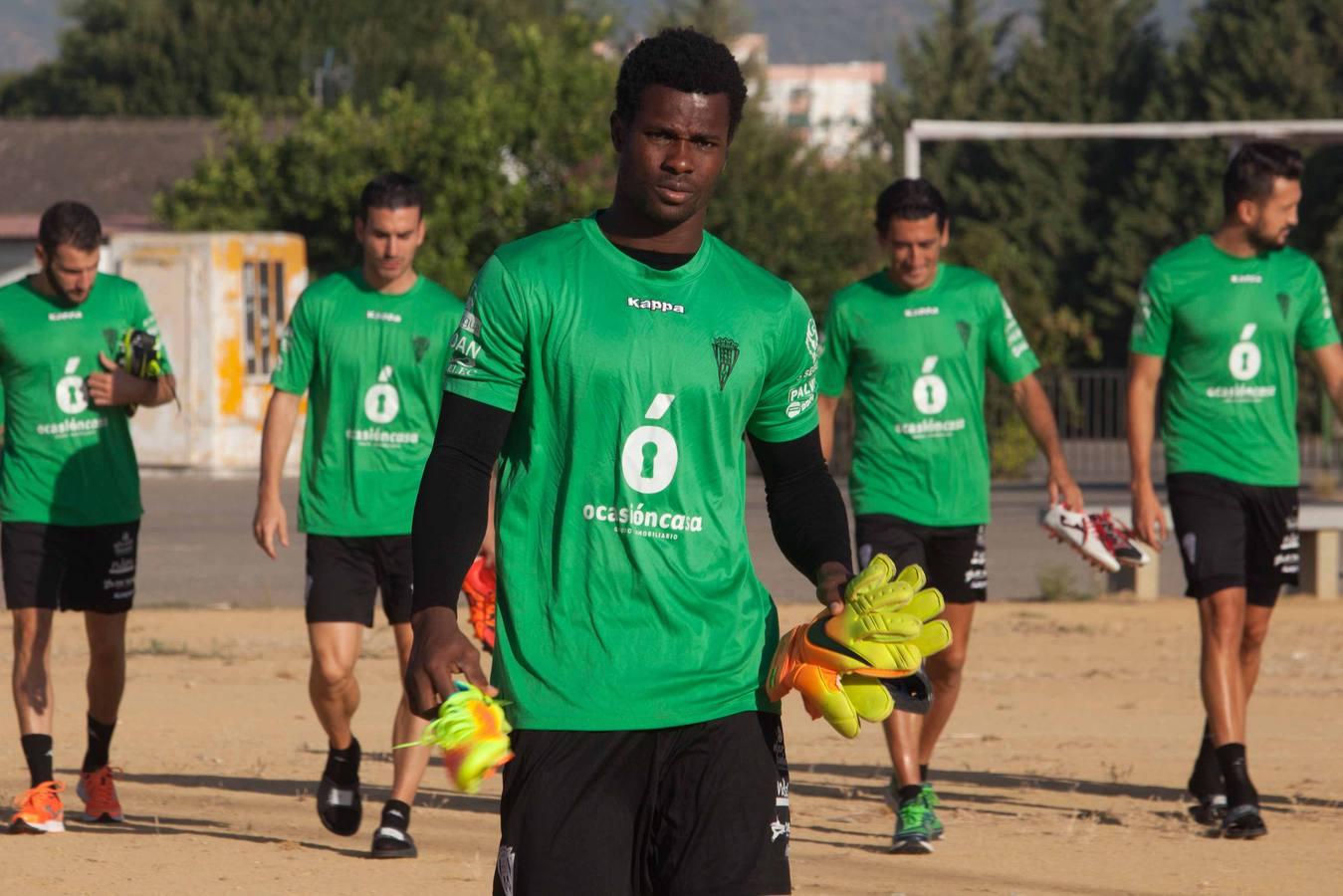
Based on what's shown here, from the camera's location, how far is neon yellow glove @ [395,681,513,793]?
4047 mm

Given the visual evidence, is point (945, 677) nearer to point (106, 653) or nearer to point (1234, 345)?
point (1234, 345)

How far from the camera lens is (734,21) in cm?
7938

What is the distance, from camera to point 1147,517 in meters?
8.51

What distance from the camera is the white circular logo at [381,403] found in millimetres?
8242

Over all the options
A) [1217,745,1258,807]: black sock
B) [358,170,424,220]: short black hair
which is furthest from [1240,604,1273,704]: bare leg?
[358,170,424,220]: short black hair

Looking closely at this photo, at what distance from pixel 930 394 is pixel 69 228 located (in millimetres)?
3306

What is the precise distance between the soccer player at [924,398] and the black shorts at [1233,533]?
1.40ft

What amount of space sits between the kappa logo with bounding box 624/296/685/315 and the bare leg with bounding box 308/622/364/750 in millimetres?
4218

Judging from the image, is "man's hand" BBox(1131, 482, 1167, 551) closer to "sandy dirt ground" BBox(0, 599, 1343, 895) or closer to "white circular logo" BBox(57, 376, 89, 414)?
"sandy dirt ground" BBox(0, 599, 1343, 895)

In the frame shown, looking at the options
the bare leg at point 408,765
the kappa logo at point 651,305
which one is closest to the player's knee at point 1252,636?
the bare leg at point 408,765

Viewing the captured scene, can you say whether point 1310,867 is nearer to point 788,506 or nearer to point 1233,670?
point 1233,670

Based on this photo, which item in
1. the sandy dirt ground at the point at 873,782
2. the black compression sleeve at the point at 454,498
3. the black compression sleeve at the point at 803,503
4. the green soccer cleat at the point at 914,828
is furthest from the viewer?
the green soccer cleat at the point at 914,828

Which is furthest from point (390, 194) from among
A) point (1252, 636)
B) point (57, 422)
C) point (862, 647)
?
point (862, 647)

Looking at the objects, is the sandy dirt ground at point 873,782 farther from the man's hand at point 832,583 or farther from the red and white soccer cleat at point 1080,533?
the man's hand at point 832,583
